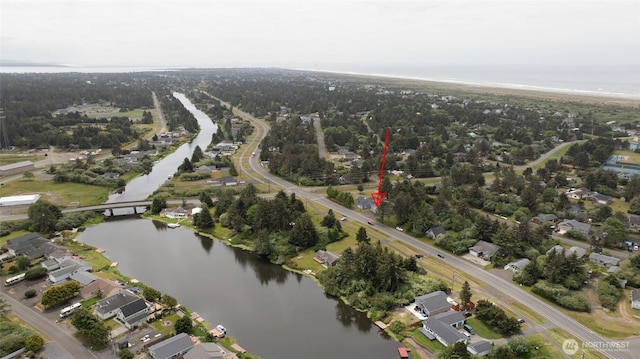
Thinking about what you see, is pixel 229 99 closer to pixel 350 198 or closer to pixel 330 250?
pixel 350 198

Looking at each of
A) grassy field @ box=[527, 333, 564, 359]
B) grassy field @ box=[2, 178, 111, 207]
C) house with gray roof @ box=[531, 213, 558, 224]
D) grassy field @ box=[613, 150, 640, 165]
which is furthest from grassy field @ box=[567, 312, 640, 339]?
grassy field @ box=[2, 178, 111, 207]

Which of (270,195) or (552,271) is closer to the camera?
(552,271)

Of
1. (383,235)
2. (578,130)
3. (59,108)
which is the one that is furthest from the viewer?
(59,108)

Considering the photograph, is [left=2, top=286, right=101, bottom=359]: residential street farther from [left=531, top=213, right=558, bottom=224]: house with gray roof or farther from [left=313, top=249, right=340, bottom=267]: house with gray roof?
[left=531, top=213, right=558, bottom=224]: house with gray roof

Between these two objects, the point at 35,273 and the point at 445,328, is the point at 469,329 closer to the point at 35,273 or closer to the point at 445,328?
the point at 445,328

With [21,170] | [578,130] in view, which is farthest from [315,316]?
[578,130]

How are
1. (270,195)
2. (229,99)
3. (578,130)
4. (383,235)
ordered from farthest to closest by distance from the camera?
(229,99)
(578,130)
(270,195)
(383,235)

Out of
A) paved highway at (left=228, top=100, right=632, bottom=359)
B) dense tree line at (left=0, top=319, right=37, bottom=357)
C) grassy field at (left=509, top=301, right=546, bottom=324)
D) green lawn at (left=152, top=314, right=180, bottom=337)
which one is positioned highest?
paved highway at (left=228, top=100, right=632, bottom=359)
